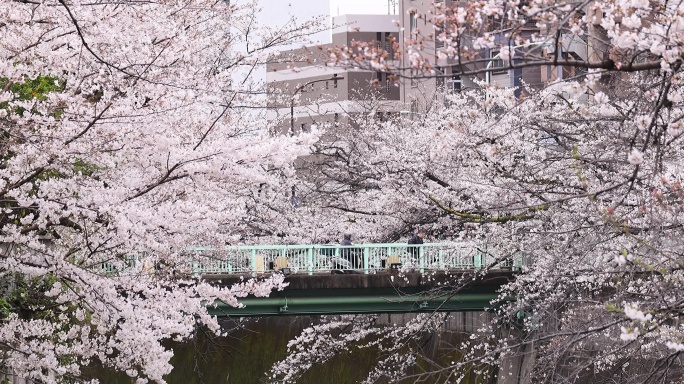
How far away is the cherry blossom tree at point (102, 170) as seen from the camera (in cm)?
→ 1084

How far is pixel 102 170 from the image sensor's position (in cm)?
1299

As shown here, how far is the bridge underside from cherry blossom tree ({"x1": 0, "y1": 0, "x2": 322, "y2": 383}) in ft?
20.7

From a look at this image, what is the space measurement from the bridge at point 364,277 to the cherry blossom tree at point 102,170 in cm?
614

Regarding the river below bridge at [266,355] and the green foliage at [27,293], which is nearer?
the green foliage at [27,293]

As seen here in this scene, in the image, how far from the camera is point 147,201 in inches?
501

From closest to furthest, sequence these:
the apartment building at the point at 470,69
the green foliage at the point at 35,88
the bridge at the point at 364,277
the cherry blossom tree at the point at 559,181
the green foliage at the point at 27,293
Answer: the cherry blossom tree at the point at 559,181
the apartment building at the point at 470,69
the green foliage at the point at 35,88
the green foliage at the point at 27,293
the bridge at the point at 364,277

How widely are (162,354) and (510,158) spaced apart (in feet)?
21.6

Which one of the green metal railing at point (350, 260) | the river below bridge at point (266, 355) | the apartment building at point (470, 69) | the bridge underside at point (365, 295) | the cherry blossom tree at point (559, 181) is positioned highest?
the apartment building at point (470, 69)

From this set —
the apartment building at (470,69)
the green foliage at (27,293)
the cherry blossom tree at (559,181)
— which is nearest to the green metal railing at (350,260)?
the cherry blossom tree at (559,181)

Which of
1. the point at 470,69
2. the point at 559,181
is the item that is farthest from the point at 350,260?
the point at 470,69

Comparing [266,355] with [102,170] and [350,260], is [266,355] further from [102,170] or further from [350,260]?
[102,170]

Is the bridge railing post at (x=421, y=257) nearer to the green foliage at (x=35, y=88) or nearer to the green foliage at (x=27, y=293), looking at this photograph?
the green foliage at (x=27, y=293)

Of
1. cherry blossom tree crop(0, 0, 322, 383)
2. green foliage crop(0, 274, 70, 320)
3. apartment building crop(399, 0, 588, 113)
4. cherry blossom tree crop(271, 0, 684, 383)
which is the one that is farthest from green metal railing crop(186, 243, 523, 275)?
cherry blossom tree crop(0, 0, 322, 383)

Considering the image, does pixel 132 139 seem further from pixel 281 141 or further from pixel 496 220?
pixel 496 220
